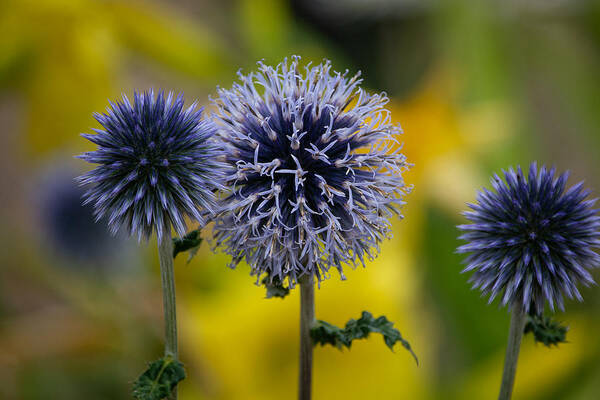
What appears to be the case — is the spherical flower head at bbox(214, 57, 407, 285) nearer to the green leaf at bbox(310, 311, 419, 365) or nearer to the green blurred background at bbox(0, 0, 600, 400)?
the green leaf at bbox(310, 311, 419, 365)

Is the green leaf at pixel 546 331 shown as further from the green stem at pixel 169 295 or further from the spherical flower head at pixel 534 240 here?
the green stem at pixel 169 295

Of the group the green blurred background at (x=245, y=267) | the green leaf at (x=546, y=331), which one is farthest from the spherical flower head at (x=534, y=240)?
the green blurred background at (x=245, y=267)

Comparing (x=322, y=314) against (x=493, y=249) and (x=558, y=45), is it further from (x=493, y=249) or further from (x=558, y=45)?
(x=558, y=45)

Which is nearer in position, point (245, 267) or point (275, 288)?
point (275, 288)

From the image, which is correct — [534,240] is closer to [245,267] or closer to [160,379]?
[160,379]

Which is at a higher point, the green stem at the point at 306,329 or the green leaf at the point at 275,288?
the green leaf at the point at 275,288

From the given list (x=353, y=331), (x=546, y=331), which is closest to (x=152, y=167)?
(x=353, y=331)

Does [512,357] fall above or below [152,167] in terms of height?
below

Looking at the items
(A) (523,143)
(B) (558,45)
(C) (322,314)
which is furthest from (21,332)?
(B) (558,45)
